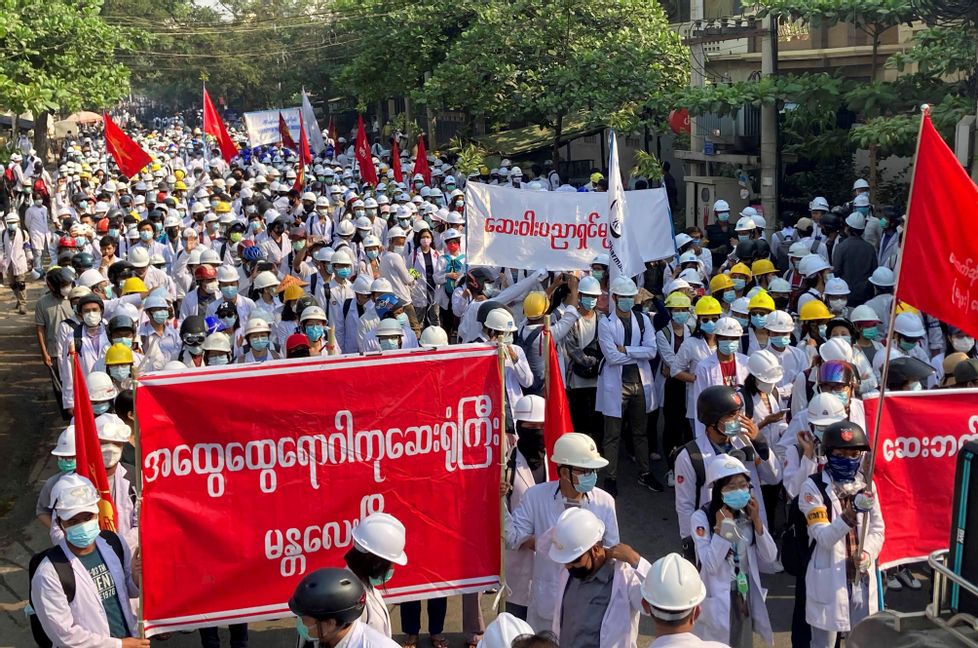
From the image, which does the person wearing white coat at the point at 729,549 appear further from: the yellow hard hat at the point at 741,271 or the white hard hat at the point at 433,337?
the yellow hard hat at the point at 741,271

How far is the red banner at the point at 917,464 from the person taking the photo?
5.93m

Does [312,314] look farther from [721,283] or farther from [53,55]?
[53,55]

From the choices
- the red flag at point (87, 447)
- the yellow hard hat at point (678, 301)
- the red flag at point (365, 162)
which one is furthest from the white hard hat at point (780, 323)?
the red flag at point (365, 162)

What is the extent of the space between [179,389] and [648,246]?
712cm

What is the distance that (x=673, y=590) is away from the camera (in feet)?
14.5

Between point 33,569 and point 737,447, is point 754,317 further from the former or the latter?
point 33,569

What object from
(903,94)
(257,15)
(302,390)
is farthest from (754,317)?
(257,15)

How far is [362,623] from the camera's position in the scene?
14.5 ft

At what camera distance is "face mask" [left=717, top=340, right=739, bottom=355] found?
28.1 feet

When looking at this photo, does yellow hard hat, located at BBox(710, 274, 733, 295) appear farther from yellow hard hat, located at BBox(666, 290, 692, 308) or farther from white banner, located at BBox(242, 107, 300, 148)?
Answer: white banner, located at BBox(242, 107, 300, 148)

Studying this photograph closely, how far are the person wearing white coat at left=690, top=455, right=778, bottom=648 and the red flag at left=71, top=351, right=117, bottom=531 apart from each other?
121 inches

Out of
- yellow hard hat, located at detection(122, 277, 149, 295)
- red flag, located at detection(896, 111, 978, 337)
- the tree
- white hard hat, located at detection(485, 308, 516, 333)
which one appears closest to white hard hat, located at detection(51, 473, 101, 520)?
white hard hat, located at detection(485, 308, 516, 333)

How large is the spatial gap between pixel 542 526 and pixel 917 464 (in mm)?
2004

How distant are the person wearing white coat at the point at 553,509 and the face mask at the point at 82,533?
1999 millimetres
